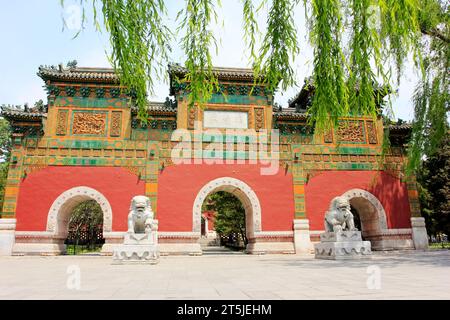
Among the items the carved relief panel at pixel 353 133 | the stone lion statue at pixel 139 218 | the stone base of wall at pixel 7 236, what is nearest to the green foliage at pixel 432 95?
the carved relief panel at pixel 353 133

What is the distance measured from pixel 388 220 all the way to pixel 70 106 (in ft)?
41.3

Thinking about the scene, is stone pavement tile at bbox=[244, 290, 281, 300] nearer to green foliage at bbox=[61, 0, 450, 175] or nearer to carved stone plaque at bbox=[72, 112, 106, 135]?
green foliage at bbox=[61, 0, 450, 175]

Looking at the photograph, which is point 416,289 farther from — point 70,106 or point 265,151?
point 70,106

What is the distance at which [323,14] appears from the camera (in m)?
2.36

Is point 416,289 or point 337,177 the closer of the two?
point 416,289

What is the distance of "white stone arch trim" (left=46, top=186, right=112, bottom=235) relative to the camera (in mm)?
10898

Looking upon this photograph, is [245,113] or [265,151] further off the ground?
[245,113]

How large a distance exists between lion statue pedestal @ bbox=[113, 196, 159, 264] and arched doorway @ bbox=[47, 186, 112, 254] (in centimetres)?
390

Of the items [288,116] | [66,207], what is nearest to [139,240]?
[66,207]

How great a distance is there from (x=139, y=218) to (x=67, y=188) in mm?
5026

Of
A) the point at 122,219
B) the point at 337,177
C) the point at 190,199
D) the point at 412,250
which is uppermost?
the point at 337,177

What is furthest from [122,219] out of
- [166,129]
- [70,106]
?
[70,106]

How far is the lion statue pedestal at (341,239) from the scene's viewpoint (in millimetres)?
7645

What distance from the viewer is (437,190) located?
17.6 metres
